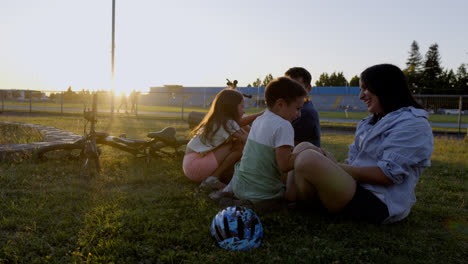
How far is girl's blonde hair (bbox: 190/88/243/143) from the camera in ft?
14.9

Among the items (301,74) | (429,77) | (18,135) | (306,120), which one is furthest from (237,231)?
(429,77)

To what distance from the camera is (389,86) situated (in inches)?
120

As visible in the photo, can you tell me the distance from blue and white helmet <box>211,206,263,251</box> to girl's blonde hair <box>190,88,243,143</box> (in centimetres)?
181

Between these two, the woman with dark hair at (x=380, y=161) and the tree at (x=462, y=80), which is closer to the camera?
the woman with dark hair at (x=380, y=161)

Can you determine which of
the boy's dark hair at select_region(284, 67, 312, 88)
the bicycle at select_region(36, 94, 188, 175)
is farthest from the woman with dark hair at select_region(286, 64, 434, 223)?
the bicycle at select_region(36, 94, 188, 175)

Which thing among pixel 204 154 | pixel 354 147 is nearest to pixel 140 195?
pixel 204 154

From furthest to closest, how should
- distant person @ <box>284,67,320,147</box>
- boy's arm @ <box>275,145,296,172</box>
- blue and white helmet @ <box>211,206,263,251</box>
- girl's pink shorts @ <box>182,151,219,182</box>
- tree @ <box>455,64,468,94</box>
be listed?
tree @ <box>455,64,468,94</box> → girl's pink shorts @ <box>182,151,219,182</box> → distant person @ <box>284,67,320,147</box> → boy's arm @ <box>275,145,296,172</box> → blue and white helmet @ <box>211,206,263,251</box>

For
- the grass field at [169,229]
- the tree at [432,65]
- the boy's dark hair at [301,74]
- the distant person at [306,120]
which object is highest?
the tree at [432,65]

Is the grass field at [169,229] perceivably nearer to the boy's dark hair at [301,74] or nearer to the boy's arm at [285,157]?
the boy's arm at [285,157]

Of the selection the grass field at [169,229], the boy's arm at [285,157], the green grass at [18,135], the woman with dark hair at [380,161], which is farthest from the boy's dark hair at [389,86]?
the green grass at [18,135]

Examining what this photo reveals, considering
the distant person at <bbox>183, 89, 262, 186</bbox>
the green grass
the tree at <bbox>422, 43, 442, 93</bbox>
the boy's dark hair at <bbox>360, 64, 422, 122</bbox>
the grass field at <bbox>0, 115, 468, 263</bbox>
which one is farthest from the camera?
the tree at <bbox>422, 43, 442, 93</bbox>

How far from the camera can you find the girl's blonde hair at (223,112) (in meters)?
4.53

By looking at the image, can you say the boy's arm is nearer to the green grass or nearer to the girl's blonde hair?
the girl's blonde hair

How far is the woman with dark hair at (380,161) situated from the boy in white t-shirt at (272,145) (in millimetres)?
188
